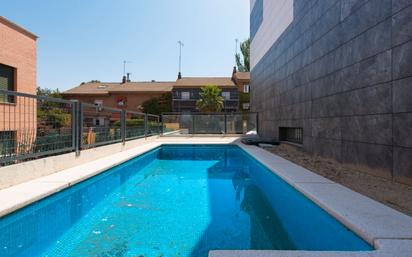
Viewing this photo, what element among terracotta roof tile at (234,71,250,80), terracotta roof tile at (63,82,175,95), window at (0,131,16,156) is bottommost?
window at (0,131,16,156)

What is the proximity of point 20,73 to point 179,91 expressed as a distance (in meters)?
24.3

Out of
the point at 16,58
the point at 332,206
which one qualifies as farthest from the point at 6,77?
the point at 332,206

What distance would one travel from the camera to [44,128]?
19.0 feet

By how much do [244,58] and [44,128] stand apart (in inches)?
1708

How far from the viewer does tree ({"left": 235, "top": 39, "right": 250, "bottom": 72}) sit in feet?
151

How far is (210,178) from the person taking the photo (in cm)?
671

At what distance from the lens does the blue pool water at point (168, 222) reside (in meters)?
2.84

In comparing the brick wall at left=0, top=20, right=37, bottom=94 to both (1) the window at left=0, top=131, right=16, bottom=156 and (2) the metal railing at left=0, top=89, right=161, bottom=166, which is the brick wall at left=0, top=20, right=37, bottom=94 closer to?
(2) the metal railing at left=0, top=89, right=161, bottom=166

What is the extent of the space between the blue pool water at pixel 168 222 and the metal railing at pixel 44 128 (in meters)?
1.16

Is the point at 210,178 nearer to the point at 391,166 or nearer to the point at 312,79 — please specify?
the point at 391,166

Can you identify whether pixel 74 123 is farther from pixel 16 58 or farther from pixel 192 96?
pixel 192 96

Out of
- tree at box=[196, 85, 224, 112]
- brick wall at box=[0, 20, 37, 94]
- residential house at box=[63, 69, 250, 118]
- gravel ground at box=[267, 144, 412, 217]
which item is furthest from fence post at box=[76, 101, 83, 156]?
residential house at box=[63, 69, 250, 118]

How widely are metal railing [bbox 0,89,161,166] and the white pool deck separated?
58 cm

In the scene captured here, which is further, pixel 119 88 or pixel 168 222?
pixel 119 88
